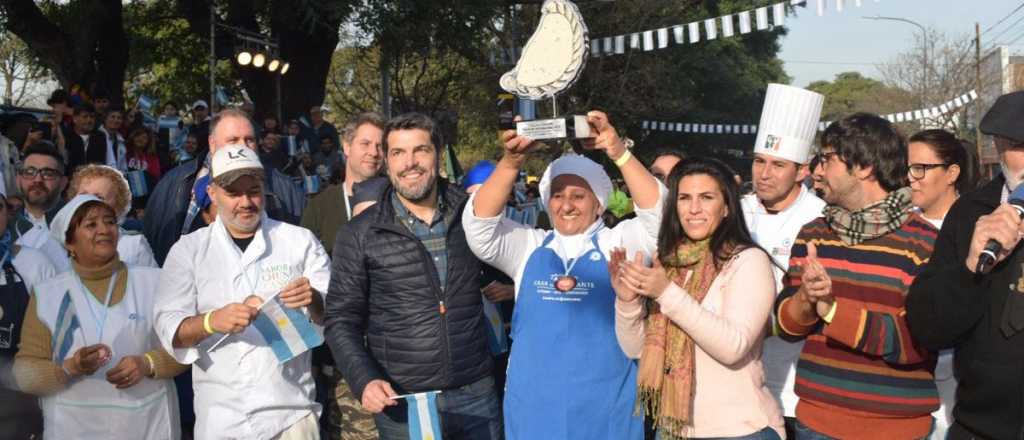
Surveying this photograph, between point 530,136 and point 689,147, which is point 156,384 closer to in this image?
point 530,136

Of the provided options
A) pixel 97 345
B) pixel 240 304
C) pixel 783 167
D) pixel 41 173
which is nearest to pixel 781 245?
pixel 783 167

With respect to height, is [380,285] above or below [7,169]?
below

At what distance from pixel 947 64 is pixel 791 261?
39.3m

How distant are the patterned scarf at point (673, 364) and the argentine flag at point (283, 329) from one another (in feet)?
4.64

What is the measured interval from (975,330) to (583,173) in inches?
63.3

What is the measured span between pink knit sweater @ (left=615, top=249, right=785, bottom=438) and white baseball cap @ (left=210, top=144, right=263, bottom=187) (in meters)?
1.73

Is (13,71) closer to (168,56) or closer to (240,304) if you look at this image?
(168,56)

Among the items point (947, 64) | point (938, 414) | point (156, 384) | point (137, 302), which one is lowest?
point (938, 414)

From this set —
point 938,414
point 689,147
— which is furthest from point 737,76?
point 938,414

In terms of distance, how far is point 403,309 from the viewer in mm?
4094

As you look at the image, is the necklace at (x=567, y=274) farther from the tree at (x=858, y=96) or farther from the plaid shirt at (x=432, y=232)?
the tree at (x=858, y=96)

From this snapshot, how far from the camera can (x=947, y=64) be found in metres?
39.0

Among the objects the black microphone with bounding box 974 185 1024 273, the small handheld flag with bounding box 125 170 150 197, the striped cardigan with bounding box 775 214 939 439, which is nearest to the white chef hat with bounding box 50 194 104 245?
the striped cardigan with bounding box 775 214 939 439

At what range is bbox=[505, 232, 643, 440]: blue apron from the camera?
386 centimetres
